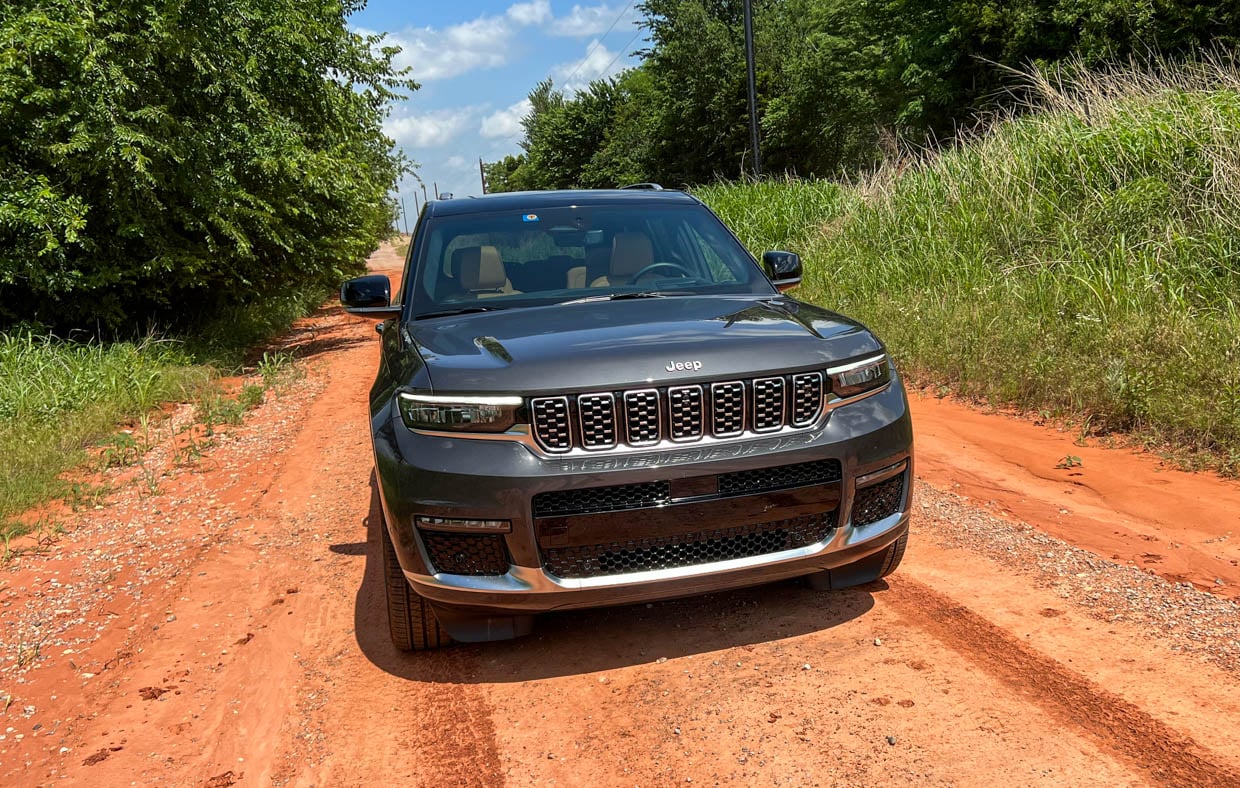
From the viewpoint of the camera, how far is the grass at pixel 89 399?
6.48 meters

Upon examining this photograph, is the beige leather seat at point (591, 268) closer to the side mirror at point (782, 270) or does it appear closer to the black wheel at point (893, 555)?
the side mirror at point (782, 270)

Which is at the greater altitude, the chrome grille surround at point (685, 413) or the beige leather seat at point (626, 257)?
the beige leather seat at point (626, 257)

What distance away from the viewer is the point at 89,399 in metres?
8.56

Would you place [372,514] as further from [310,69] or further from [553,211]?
[310,69]

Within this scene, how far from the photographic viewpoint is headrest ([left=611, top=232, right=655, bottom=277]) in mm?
4262

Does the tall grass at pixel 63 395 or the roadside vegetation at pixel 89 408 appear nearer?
the roadside vegetation at pixel 89 408

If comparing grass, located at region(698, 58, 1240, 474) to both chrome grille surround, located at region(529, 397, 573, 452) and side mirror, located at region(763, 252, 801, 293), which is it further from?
chrome grille surround, located at region(529, 397, 573, 452)

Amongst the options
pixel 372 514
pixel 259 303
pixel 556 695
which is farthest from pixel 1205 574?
pixel 259 303

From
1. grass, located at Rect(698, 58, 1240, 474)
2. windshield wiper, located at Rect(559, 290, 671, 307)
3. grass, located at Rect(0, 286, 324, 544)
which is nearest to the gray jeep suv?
windshield wiper, located at Rect(559, 290, 671, 307)

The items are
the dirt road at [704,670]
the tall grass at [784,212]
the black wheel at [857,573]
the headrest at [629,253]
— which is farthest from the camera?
the tall grass at [784,212]

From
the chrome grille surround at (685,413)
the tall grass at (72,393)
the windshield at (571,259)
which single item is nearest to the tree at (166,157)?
the tall grass at (72,393)

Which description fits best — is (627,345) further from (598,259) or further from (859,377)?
(598,259)

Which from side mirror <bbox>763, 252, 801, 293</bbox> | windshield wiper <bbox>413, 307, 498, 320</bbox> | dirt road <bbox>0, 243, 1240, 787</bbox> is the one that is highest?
side mirror <bbox>763, 252, 801, 293</bbox>

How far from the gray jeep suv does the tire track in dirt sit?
1.29ft
